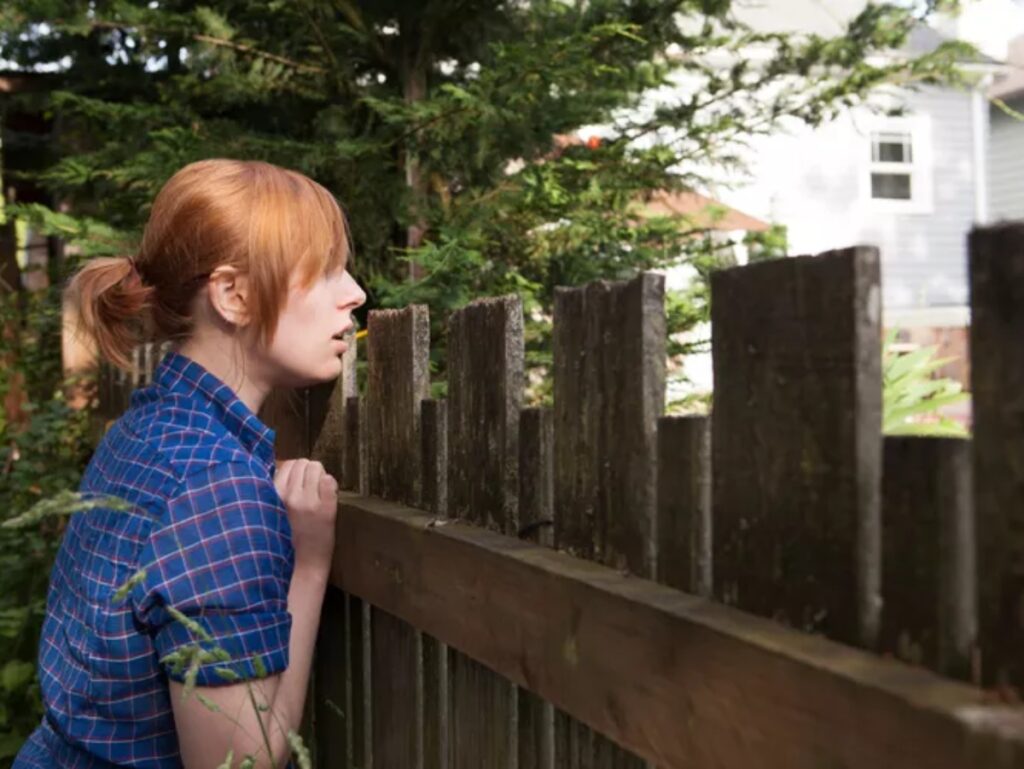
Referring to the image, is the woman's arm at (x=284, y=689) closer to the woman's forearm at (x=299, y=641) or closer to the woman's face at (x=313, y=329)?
the woman's forearm at (x=299, y=641)

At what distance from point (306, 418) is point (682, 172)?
384cm

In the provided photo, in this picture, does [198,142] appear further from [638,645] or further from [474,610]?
[638,645]

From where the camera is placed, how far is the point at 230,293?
77.1 inches

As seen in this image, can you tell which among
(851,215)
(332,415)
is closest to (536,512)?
(332,415)

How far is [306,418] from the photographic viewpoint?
9.05 ft

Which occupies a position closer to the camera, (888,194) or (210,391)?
(210,391)

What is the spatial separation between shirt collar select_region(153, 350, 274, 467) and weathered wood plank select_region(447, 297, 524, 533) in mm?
329

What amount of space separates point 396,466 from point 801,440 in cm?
115

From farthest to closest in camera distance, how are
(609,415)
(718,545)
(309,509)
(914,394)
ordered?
(914,394)
(309,509)
(609,415)
(718,545)

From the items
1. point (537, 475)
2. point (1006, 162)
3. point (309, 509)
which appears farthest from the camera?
point (1006, 162)

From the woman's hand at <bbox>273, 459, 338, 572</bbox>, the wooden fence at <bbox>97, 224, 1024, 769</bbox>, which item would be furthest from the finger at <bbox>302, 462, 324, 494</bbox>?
the wooden fence at <bbox>97, 224, 1024, 769</bbox>

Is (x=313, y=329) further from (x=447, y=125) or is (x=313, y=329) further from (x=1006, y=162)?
(x=1006, y=162)

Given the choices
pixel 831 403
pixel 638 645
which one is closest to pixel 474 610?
pixel 638 645

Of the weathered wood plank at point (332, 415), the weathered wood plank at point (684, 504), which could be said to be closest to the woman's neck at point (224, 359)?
the weathered wood plank at point (332, 415)
